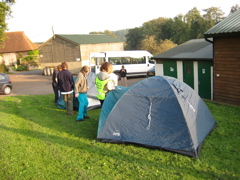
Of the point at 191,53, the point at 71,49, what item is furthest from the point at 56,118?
the point at 71,49

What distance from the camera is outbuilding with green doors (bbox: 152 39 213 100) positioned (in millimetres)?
11395

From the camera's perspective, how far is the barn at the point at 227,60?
951cm

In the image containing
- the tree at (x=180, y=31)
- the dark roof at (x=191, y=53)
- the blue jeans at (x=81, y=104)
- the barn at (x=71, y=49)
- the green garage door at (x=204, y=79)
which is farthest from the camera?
the tree at (x=180, y=31)

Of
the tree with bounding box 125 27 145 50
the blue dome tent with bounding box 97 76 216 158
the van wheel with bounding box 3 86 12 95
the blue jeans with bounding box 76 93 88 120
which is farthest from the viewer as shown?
the tree with bounding box 125 27 145 50

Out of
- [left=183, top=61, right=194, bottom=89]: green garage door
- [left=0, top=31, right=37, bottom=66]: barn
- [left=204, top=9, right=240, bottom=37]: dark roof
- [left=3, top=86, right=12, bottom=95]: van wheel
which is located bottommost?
[left=3, top=86, right=12, bottom=95]: van wheel

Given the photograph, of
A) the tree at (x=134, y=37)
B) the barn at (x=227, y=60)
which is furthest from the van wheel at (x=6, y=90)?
the tree at (x=134, y=37)

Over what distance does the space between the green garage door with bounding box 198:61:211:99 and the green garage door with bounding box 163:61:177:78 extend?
190cm

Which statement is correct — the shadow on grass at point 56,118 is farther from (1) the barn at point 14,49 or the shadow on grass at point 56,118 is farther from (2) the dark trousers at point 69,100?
(1) the barn at point 14,49

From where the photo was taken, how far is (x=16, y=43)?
47.7m

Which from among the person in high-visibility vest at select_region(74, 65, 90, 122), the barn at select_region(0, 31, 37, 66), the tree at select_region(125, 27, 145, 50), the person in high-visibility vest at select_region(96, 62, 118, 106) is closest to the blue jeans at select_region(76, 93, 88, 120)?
the person in high-visibility vest at select_region(74, 65, 90, 122)

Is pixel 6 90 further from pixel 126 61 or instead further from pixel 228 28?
pixel 228 28

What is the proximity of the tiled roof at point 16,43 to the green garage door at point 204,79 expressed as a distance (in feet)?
136

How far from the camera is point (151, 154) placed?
5.44 m

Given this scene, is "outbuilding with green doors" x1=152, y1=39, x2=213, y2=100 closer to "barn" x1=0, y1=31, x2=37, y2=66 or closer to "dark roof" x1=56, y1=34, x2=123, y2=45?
"dark roof" x1=56, y1=34, x2=123, y2=45
